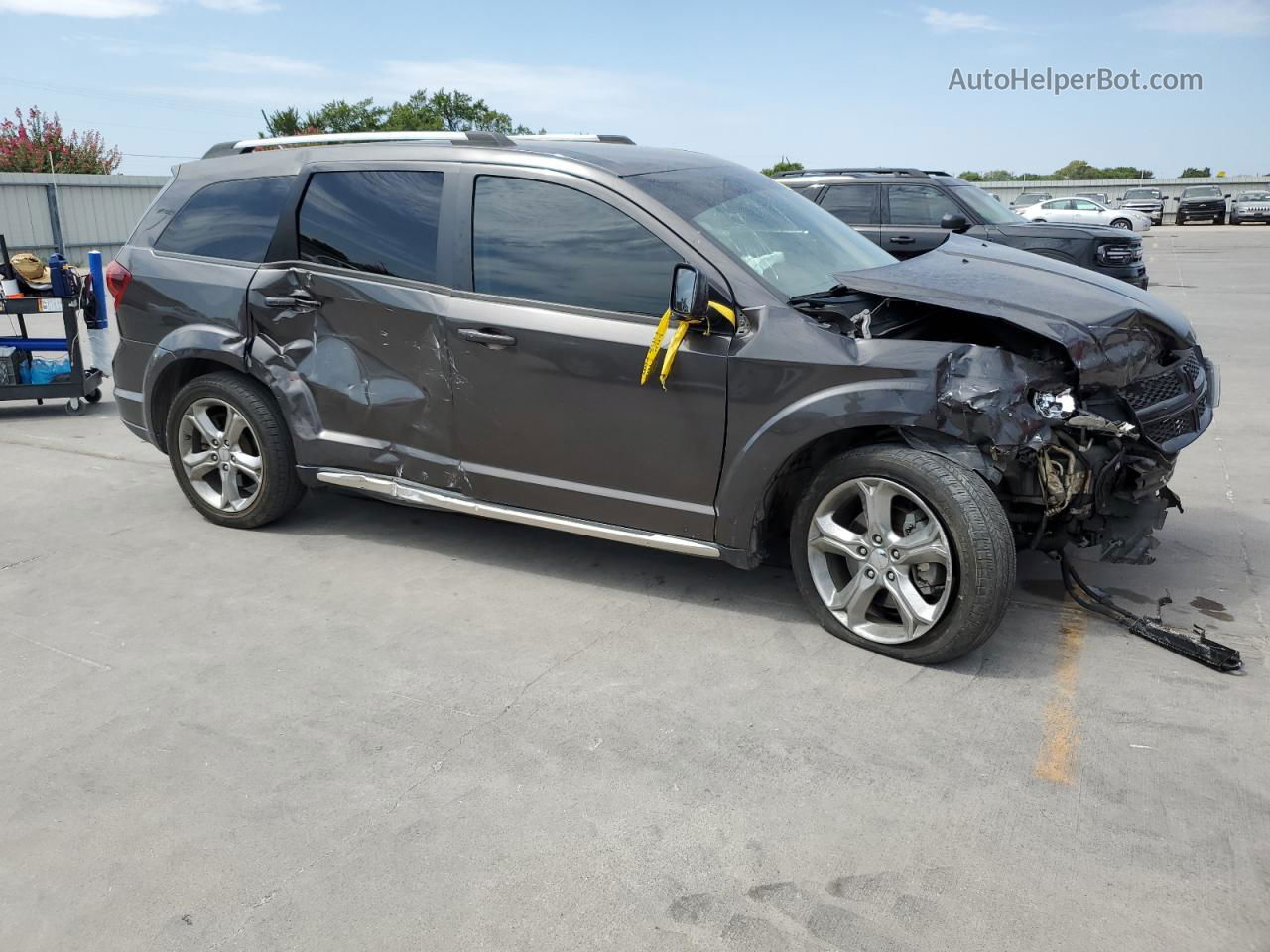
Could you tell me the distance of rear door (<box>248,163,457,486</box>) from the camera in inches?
191

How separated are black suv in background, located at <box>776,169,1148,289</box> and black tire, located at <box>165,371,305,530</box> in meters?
9.09

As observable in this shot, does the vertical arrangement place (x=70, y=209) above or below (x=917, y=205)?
above

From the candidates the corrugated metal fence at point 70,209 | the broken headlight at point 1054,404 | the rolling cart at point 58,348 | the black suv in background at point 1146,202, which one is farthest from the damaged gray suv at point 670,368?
the black suv in background at point 1146,202

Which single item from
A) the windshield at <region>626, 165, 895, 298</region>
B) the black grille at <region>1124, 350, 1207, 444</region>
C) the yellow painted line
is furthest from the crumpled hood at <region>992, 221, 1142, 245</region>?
the yellow painted line

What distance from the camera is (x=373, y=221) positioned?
16.5 ft

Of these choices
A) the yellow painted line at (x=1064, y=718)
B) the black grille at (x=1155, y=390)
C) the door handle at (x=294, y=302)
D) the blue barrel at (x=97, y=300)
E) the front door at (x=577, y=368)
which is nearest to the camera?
the yellow painted line at (x=1064, y=718)

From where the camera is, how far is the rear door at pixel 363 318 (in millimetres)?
4852

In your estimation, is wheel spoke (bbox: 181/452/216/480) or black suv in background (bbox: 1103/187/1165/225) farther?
black suv in background (bbox: 1103/187/1165/225)

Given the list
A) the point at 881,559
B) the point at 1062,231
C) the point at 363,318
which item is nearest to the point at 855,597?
the point at 881,559

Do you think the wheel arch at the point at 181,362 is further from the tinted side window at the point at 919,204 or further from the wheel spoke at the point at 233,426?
the tinted side window at the point at 919,204

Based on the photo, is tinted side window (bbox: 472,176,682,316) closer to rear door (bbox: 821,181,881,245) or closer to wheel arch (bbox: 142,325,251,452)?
wheel arch (bbox: 142,325,251,452)

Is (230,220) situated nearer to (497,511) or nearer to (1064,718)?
(497,511)

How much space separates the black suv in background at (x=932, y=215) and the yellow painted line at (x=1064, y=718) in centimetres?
915

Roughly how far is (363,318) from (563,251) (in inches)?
41.3
